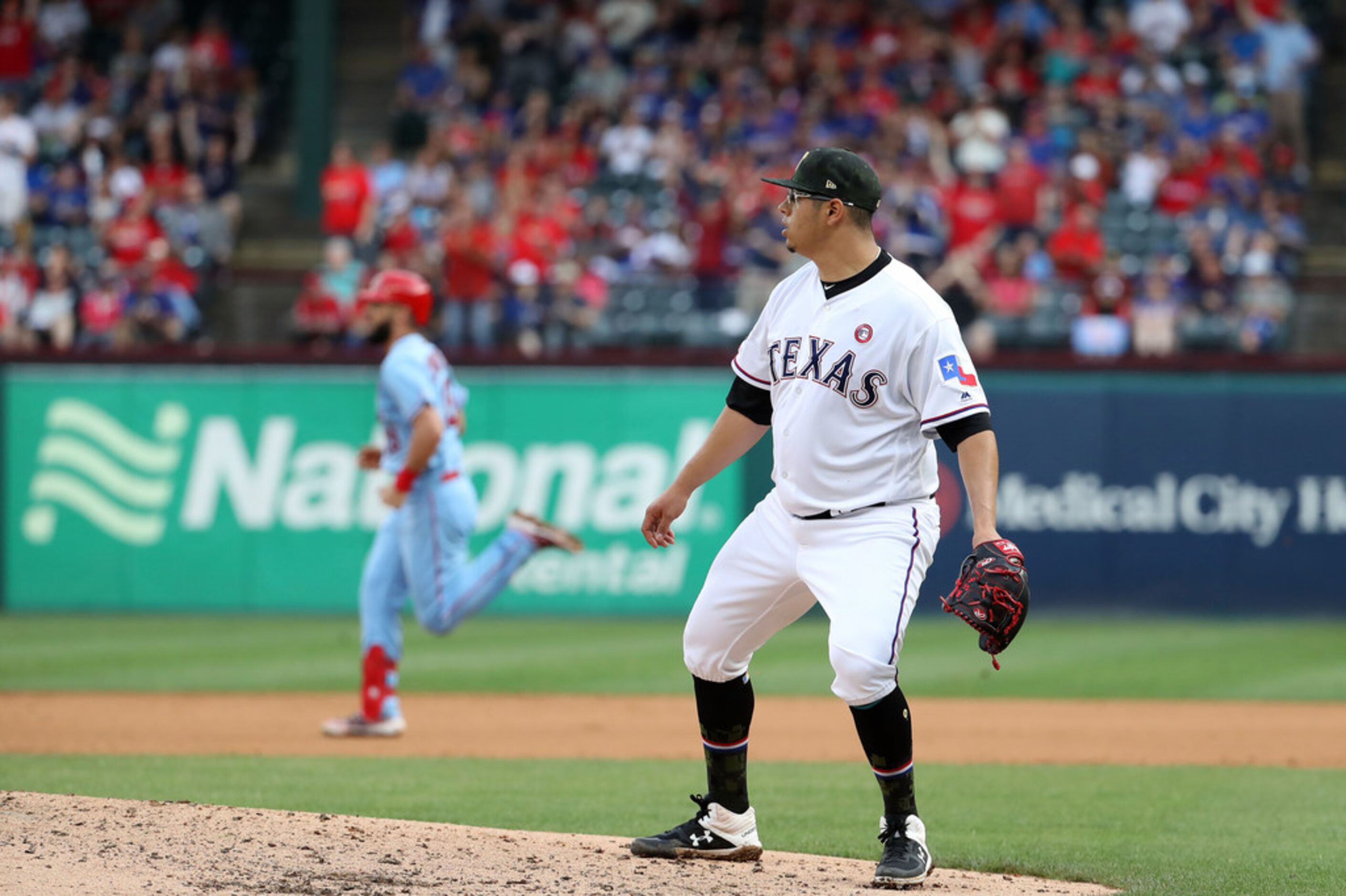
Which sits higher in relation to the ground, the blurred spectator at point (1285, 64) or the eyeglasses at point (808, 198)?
the blurred spectator at point (1285, 64)

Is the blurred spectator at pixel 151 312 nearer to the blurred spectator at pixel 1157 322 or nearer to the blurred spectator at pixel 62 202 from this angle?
the blurred spectator at pixel 62 202

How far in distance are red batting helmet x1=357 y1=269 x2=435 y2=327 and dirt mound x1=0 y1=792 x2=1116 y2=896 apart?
3311mm

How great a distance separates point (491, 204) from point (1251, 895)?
13236mm

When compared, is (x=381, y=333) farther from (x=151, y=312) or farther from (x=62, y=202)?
(x=62, y=202)

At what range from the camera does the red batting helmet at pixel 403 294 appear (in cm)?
859

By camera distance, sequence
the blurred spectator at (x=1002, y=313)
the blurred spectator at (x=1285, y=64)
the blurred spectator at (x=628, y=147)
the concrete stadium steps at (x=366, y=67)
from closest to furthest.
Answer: the blurred spectator at (x=1002, y=313), the blurred spectator at (x=628, y=147), the blurred spectator at (x=1285, y=64), the concrete stadium steps at (x=366, y=67)

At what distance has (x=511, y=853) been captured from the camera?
5.45 meters

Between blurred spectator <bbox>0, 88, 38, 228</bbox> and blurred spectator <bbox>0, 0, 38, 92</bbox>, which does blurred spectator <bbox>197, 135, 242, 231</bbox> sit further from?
blurred spectator <bbox>0, 0, 38, 92</bbox>

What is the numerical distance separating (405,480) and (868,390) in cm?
358

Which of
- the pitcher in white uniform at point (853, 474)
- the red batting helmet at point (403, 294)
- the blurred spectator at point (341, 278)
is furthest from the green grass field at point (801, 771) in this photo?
the blurred spectator at point (341, 278)

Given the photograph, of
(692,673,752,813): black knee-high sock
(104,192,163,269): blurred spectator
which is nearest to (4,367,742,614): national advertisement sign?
(104,192,163,269): blurred spectator

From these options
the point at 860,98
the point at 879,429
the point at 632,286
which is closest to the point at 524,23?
the point at 860,98

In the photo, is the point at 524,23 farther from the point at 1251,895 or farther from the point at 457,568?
the point at 1251,895

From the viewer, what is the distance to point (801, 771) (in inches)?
320
